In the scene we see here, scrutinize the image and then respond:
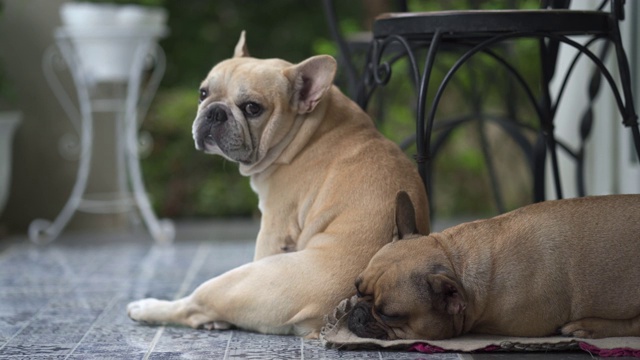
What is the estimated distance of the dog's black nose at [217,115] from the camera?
308 cm

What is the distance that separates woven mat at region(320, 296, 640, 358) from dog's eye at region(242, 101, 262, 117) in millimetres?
698

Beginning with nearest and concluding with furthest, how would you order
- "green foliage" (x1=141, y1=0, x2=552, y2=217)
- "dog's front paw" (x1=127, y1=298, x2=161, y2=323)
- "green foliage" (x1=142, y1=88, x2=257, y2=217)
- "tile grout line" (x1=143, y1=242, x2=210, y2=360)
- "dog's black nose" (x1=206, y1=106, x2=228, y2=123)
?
"tile grout line" (x1=143, y1=242, x2=210, y2=360) < "dog's black nose" (x1=206, y1=106, x2=228, y2=123) < "dog's front paw" (x1=127, y1=298, x2=161, y2=323) < "green foliage" (x1=141, y1=0, x2=552, y2=217) < "green foliage" (x1=142, y1=88, x2=257, y2=217)

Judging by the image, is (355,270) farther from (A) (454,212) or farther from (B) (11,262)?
(A) (454,212)

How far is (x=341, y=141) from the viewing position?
10.4 feet

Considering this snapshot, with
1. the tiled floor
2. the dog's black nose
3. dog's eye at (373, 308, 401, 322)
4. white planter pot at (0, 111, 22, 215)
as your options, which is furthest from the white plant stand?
dog's eye at (373, 308, 401, 322)

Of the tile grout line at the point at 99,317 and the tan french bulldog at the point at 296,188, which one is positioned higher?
the tan french bulldog at the point at 296,188

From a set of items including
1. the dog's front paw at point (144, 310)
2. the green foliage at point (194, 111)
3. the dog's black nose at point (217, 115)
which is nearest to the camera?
the dog's black nose at point (217, 115)

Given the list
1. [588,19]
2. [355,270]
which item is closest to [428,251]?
[355,270]

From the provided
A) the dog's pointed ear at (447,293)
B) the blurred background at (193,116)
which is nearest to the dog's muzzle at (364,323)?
the dog's pointed ear at (447,293)

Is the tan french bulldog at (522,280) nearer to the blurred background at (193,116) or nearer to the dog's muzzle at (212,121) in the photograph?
the dog's muzzle at (212,121)

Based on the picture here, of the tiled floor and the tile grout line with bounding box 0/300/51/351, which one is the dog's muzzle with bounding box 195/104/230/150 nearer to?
the tiled floor

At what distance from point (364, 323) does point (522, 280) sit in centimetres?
46

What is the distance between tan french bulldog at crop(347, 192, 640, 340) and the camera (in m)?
2.65

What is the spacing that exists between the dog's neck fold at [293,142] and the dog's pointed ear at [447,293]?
2.54 feet
